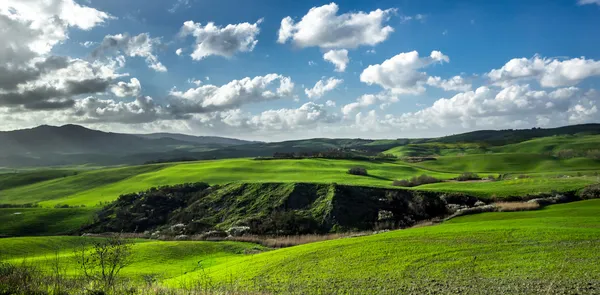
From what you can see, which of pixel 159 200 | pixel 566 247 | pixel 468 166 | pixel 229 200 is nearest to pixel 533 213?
pixel 566 247

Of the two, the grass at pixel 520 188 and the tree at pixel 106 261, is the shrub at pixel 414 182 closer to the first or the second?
Result: the grass at pixel 520 188

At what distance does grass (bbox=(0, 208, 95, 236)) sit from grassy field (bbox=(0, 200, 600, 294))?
36.1 metres

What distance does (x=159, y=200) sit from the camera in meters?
74.0

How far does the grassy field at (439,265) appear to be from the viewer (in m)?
17.3

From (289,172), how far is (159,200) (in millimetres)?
36778

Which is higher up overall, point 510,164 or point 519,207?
point 510,164

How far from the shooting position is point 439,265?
20875 millimetres

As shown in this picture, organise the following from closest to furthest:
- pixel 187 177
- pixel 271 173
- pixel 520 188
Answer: pixel 520 188
pixel 271 173
pixel 187 177

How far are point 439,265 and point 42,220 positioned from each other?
69.2 meters

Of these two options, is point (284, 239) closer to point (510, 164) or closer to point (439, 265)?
point (439, 265)

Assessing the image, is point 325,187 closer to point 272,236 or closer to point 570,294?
point 272,236

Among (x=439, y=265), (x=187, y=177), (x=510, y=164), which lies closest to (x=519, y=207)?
(x=439, y=265)

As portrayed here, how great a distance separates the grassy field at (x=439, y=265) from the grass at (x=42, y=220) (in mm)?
36127

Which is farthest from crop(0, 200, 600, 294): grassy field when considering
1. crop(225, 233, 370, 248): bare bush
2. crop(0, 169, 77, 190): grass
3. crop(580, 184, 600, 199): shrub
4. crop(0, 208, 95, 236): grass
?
crop(0, 169, 77, 190): grass
